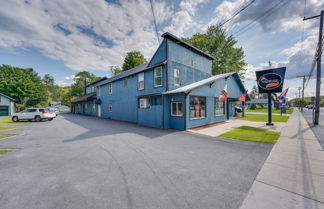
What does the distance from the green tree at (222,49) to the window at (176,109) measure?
19304 millimetres

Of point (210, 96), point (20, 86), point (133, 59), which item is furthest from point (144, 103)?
point (20, 86)

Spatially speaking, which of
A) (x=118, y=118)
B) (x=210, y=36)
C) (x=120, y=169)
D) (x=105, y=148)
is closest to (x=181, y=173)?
(x=120, y=169)

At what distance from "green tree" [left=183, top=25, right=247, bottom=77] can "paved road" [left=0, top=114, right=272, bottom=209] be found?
23.7 metres

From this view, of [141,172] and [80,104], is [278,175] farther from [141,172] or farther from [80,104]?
[80,104]

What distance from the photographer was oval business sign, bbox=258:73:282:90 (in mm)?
11594

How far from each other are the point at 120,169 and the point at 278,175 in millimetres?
4697

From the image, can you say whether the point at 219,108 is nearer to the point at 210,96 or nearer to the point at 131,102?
the point at 210,96

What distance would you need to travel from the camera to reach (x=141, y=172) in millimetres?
3844

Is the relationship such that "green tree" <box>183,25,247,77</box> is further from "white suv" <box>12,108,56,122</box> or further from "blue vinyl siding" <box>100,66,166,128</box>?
"white suv" <box>12,108,56,122</box>

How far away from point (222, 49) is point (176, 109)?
21468 mm

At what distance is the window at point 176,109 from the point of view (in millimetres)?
10855

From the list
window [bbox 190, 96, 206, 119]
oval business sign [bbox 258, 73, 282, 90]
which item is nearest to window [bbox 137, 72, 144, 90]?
→ window [bbox 190, 96, 206, 119]

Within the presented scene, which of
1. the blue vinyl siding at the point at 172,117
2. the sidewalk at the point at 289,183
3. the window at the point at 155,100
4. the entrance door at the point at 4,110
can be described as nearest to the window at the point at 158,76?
the window at the point at 155,100

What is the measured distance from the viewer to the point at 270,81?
1199 centimetres
